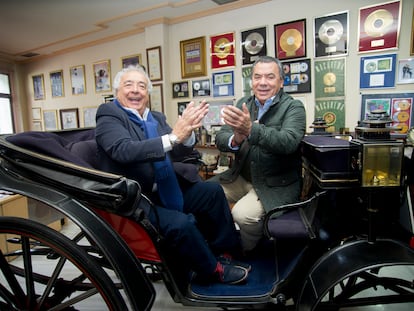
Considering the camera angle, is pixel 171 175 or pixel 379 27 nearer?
pixel 171 175

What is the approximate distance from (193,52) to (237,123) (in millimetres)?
2668

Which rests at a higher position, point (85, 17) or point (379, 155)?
point (85, 17)

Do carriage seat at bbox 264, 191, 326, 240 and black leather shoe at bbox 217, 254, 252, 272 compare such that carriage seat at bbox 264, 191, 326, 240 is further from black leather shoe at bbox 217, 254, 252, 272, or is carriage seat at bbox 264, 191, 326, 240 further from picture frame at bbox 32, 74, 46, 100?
picture frame at bbox 32, 74, 46, 100

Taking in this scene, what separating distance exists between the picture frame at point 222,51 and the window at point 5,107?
4.75m

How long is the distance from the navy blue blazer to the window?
18.4 ft

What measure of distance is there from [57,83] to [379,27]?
207 inches

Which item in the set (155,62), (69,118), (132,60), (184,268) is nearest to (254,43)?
(155,62)

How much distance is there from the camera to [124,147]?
1217 millimetres

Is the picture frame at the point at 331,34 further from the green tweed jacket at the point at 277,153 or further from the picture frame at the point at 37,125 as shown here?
the picture frame at the point at 37,125

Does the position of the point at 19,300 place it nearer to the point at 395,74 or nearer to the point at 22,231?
the point at 22,231

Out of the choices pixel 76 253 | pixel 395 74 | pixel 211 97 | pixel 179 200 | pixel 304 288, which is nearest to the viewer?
pixel 76 253

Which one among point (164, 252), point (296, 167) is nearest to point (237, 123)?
point (296, 167)

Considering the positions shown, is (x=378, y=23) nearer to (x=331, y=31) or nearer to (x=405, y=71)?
(x=331, y=31)

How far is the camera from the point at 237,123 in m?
1.27
